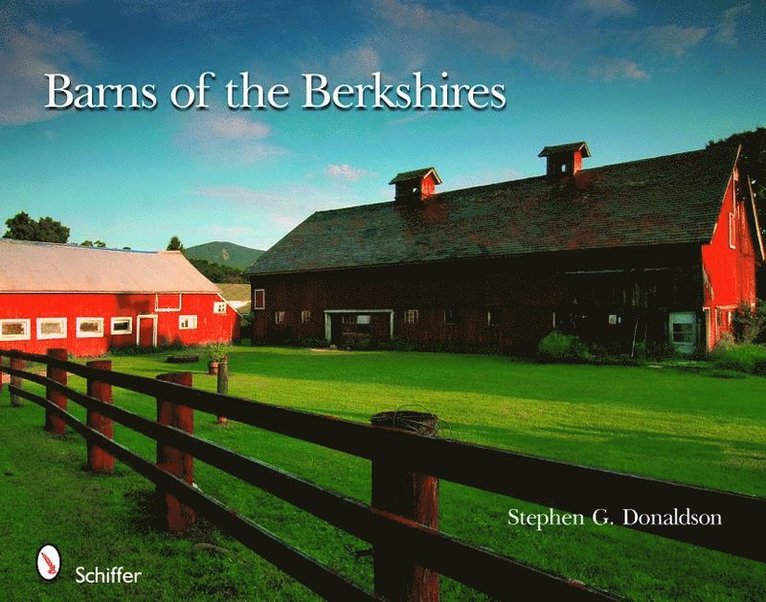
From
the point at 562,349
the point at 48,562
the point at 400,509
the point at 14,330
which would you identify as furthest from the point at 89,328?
the point at 400,509

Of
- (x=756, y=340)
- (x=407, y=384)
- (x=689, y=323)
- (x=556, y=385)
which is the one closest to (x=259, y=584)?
(x=407, y=384)

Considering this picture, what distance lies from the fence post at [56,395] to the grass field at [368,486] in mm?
233

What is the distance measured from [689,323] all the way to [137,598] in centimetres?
2250

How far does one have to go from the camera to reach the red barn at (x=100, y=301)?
2541cm

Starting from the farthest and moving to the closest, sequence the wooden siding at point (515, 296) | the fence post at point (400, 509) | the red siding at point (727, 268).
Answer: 1. the wooden siding at point (515, 296)
2. the red siding at point (727, 268)
3. the fence post at point (400, 509)

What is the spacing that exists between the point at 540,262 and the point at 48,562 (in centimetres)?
2368

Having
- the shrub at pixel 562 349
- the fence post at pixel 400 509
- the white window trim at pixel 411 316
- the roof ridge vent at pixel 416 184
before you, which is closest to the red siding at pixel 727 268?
the shrub at pixel 562 349

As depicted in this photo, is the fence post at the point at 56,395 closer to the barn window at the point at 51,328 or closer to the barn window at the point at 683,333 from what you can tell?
the barn window at the point at 51,328

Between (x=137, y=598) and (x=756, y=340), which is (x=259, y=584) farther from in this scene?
(x=756, y=340)


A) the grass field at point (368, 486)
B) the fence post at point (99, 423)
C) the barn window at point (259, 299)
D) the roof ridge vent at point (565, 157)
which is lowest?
the grass field at point (368, 486)

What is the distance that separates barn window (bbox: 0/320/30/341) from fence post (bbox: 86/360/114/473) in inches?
928

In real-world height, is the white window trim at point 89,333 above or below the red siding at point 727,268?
below

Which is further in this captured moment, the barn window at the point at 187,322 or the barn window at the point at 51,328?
the barn window at the point at 187,322

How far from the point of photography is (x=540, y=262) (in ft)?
81.3
